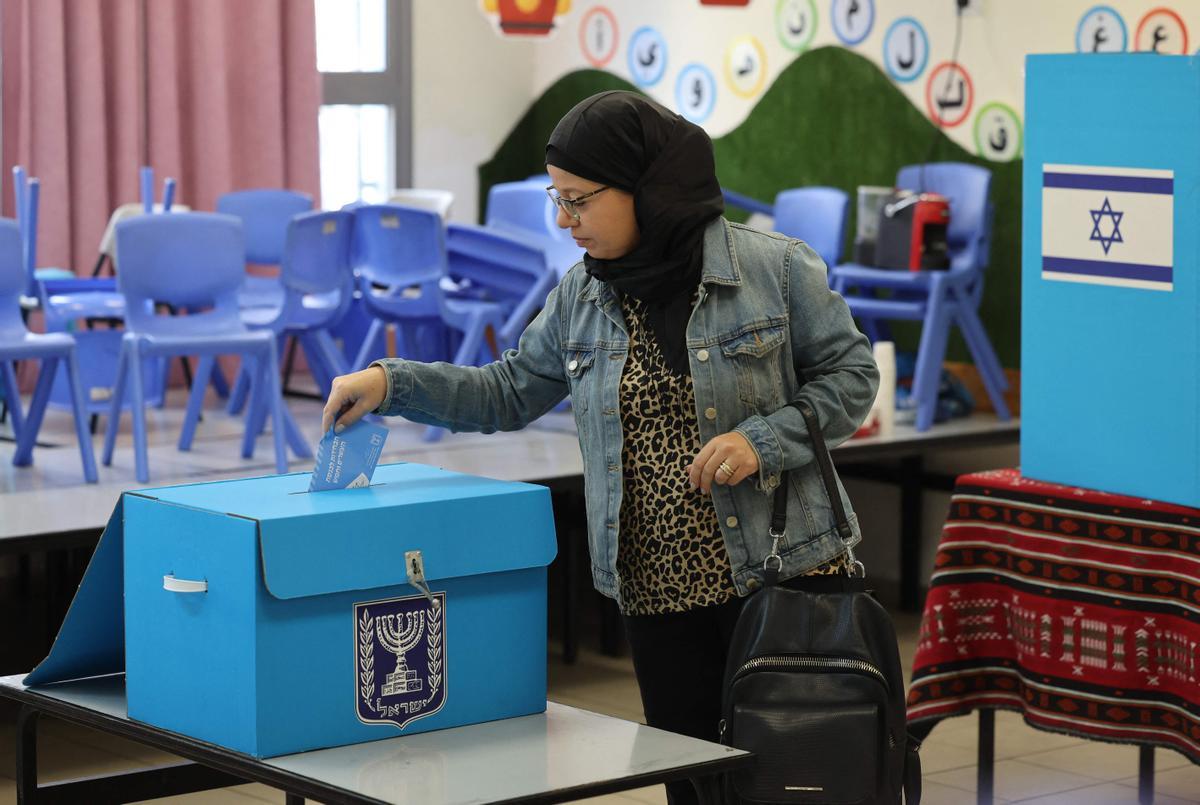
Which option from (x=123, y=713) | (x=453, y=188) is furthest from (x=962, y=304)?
(x=123, y=713)

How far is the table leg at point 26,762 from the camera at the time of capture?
2.30 meters

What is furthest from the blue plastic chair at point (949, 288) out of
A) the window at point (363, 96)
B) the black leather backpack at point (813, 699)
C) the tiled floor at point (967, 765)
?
the black leather backpack at point (813, 699)

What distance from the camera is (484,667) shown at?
6.75 feet

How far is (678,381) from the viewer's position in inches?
88.0

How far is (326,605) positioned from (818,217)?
481 centimetres

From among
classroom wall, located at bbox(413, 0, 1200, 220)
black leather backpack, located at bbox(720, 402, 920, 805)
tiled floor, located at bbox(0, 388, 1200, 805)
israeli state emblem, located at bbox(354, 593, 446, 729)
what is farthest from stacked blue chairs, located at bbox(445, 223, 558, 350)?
israeli state emblem, located at bbox(354, 593, 446, 729)

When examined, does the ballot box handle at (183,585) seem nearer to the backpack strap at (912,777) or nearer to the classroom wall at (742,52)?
the backpack strap at (912,777)

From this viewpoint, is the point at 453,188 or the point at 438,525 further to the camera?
the point at 453,188

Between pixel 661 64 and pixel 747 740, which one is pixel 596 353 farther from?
pixel 661 64

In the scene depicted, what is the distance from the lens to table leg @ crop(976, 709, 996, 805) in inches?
136

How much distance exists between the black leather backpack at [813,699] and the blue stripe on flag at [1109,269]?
37.5 inches

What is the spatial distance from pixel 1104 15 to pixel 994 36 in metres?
0.51

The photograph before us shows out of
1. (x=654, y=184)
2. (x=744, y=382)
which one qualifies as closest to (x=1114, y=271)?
(x=744, y=382)

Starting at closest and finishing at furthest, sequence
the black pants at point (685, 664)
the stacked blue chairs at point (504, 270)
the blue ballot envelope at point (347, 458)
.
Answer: the blue ballot envelope at point (347, 458) → the black pants at point (685, 664) → the stacked blue chairs at point (504, 270)
